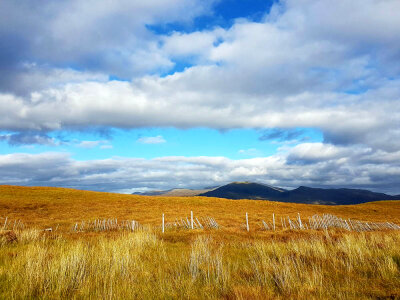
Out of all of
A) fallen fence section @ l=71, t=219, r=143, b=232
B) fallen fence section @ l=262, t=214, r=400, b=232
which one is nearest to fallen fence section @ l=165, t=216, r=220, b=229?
fallen fence section @ l=71, t=219, r=143, b=232

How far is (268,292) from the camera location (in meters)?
5.05

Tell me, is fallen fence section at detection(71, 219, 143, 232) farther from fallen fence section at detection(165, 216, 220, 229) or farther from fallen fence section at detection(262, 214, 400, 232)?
fallen fence section at detection(262, 214, 400, 232)

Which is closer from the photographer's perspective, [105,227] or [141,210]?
[105,227]

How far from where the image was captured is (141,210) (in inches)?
1612

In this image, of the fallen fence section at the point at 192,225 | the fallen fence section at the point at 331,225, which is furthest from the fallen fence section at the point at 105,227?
the fallen fence section at the point at 331,225

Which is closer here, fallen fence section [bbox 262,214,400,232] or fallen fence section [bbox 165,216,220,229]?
fallen fence section [bbox 165,216,220,229]

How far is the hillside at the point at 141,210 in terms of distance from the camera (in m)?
32.3

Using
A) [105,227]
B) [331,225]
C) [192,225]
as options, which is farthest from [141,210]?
[331,225]

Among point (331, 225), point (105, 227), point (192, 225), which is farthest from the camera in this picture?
point (331, 225)

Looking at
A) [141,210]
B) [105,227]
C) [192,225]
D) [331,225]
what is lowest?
[331,225]

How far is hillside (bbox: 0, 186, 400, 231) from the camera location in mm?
32344

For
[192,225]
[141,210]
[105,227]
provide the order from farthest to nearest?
[141,210] → [105,227] → [192,225]

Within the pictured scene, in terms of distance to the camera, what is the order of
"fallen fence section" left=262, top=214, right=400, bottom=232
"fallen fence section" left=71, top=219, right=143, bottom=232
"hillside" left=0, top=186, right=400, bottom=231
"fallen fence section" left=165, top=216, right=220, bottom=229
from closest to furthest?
"fallen fence section" left=71, top=219, right=143, bottom=232 < "fallen fence section" left=165, top=216, right=220, bottom=229 < "fallen fence section" left=262, top=214, right=400, bottom=232 < "hillside" left=0, top=186, right=400, bottom=231

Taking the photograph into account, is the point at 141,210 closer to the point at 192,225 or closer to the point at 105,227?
the point at 105,227
